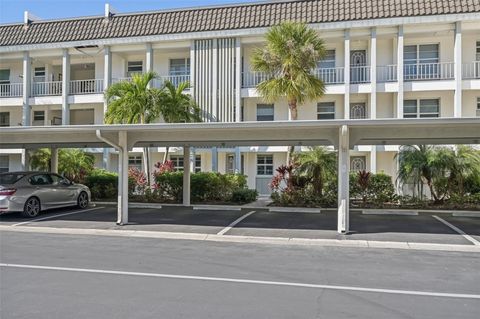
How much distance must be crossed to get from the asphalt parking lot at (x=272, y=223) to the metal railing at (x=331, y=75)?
29.6 ft

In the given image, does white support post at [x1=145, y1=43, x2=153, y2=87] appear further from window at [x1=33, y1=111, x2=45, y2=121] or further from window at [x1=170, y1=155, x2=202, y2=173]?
window at [x1=33, y1=111, x2=45, y2=121]

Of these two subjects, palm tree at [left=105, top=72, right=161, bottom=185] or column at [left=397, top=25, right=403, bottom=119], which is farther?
column at [left=397, top=25, right=403, bottom=119]

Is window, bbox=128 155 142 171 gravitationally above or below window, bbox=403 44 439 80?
below

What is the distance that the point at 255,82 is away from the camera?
2325 cm

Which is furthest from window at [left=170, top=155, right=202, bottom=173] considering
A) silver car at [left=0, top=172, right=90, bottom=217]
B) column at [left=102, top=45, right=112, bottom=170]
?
silver car at [left=0, top=172, right=90, bottom=217]

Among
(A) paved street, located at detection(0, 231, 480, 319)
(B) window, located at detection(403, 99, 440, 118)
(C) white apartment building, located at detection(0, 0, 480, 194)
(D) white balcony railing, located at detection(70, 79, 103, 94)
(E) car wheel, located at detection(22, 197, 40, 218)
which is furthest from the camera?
(D) white balcony railing, located at detection(70, 79, 103, 94)

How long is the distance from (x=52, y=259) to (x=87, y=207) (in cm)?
881

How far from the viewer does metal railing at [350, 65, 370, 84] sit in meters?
22.2

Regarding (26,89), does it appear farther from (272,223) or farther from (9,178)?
(272,223)

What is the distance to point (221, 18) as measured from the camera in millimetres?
23297

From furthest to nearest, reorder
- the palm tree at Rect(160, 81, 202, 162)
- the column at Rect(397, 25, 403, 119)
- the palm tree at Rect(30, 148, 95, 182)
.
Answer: the column at Rect(397, 25, 403, 119) < the palm tree at Rect(30, 148, 95, 182) < the palm tree at Rect(160, 81, 202, 162)

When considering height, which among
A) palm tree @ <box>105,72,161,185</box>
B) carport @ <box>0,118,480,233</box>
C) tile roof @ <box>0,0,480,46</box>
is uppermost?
tile roof @ <box>0,0,480,46</box>

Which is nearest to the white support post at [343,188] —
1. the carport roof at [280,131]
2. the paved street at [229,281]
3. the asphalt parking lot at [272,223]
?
the asphalt parking lot at [272,223]

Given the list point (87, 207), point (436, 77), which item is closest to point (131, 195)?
point (87, 207)
